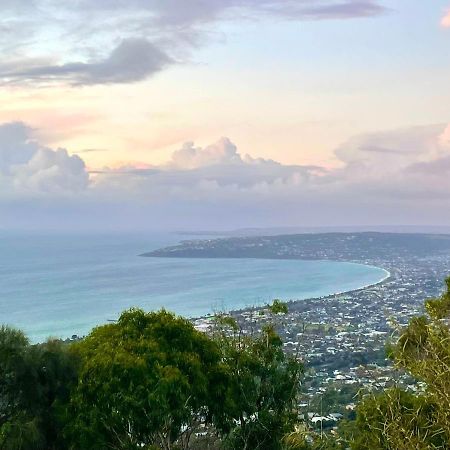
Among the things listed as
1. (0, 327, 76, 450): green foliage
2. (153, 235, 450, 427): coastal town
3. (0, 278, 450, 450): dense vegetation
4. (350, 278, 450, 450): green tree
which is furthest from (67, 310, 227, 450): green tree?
(350, 278, 450, 450): green tree

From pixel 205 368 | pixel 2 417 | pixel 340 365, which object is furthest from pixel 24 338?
pixel 340 365

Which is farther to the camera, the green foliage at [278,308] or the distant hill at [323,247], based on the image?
the distant hill at [323,247]

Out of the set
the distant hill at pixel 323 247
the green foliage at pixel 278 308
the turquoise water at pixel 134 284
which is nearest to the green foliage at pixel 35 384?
the green foliage at pixel 278 308

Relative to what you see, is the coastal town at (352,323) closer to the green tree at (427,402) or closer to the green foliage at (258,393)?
the green tree at (427,402)

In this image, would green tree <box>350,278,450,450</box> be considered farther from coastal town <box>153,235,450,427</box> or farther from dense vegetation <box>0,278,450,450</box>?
dense vegetation <box>0,278,450,450</box>

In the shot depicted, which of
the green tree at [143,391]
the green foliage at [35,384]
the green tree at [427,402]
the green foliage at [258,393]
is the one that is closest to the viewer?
the green tree at [427,402]

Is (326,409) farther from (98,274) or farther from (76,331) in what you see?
(98,274)

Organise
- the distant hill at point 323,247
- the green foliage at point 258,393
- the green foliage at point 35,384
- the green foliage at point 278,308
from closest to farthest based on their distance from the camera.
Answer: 1. the green foliage at point 35,384
2. the green foliage at point 258,393
3. the green foliage at point 278,308
4. the distant hill at point 323,247
